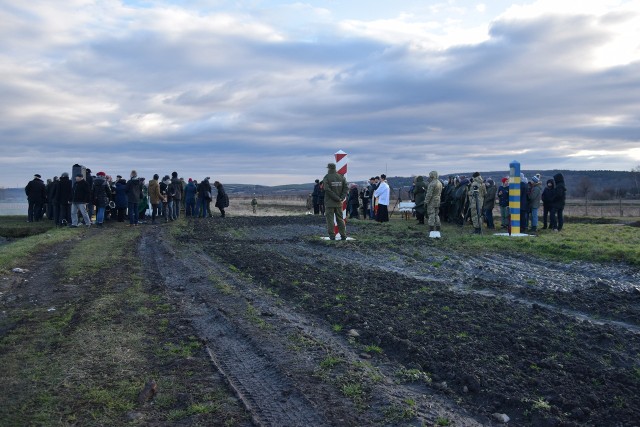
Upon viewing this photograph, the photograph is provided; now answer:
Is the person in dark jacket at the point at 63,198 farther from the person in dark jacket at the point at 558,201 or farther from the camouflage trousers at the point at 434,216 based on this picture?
the person in dark jacket at the point at 558,201

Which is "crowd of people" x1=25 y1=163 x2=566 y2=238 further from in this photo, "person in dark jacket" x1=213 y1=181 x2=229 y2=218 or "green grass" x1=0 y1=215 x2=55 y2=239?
"person in dark jacket" x1=213 y1=181 x2=229 y2=218

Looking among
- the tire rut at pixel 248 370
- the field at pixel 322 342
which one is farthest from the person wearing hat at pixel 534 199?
the tire rut at pixel 248 370

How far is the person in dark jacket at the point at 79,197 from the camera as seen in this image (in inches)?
851

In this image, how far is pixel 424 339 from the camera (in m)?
6.18

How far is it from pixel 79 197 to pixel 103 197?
99cm

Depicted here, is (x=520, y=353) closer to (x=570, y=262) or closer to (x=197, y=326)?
(x=197, y=326)

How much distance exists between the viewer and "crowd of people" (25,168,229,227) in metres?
22.2

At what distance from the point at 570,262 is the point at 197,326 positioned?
8.48m

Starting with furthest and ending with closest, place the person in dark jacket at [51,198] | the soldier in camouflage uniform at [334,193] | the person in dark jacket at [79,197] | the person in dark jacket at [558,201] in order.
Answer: the person in dark jacket at [51,198] → the person in dark jacket at [79,197] → the person in dark jacket at [558,201] → the soldier in camouflage uniform at [334,193]

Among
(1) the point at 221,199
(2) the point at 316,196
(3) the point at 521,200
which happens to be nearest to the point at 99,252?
(3) the point at 521,200

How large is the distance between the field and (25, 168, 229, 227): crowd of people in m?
10.1

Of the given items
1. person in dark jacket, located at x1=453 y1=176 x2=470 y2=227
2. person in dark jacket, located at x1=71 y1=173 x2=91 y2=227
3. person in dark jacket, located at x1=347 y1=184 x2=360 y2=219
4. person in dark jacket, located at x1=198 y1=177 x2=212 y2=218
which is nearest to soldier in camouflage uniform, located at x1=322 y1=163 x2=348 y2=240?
person in dark jacket, located at x1=453 y1=176 x2=470 y2=227

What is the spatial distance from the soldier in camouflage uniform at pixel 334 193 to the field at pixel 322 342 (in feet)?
13.2

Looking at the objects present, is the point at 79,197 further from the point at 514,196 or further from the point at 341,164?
the point at 514,196
